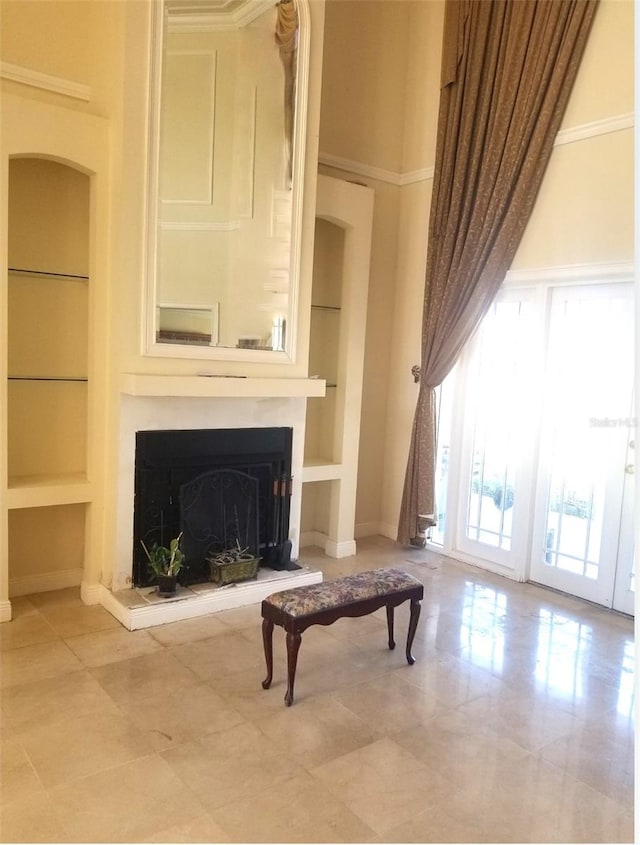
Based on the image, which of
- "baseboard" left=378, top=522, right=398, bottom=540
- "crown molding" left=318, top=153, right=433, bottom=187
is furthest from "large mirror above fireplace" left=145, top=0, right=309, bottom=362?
"baseboard" left=378, top=522, right=398, bottom=540

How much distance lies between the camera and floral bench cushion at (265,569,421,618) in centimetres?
298

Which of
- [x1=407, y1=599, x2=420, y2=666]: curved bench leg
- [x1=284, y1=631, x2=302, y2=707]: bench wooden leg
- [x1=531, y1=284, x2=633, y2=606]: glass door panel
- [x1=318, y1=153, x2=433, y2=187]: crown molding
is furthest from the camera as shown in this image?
[x1=318, y1=153, x2=433, y2=187]: crown molding

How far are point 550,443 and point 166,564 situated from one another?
108 inches

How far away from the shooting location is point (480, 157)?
188 inches

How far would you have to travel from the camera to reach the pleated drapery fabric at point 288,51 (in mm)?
4289

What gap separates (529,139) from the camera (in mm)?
4449

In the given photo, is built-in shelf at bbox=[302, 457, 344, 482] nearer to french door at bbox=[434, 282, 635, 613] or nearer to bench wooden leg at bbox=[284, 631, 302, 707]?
french door at bbox=[434, 282, 635, 613]

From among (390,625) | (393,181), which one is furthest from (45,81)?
(390,625)

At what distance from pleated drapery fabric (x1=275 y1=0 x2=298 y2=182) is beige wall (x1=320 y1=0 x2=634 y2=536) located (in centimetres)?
80

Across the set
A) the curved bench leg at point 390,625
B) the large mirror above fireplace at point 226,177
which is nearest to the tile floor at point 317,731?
the curved bench leg at point 390,625

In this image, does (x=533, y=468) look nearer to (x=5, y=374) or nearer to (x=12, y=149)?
(x=5, y=374)

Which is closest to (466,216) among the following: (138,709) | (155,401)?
(155,401)

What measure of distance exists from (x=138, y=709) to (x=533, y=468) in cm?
309

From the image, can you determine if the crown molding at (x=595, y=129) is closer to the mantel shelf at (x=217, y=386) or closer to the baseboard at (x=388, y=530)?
the mantel shelf at (x=217, y=386)
